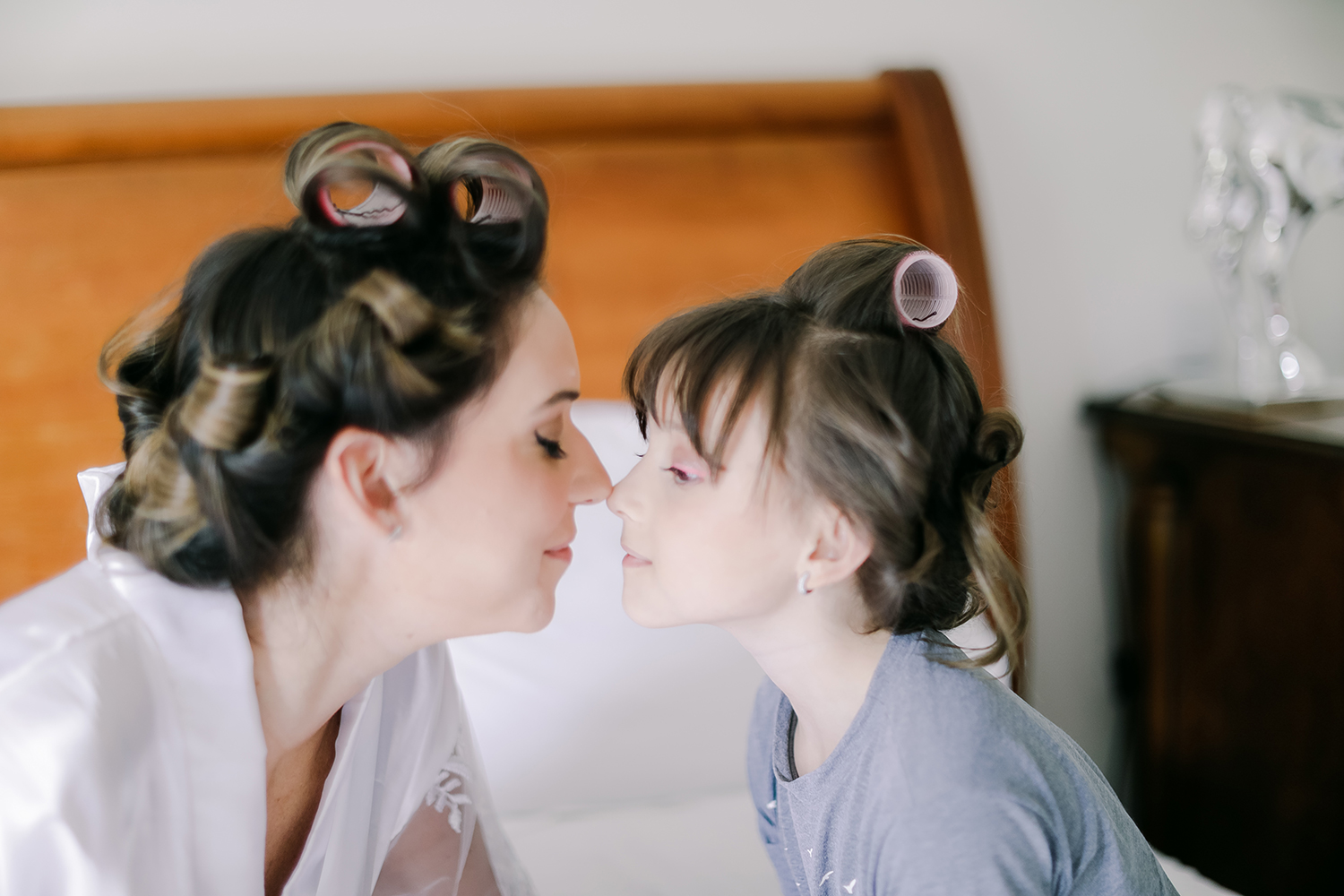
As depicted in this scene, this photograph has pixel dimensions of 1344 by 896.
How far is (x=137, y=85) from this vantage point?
1.46m

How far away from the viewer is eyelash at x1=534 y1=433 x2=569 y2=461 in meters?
0.92

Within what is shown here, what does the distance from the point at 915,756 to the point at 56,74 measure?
4.93 feet

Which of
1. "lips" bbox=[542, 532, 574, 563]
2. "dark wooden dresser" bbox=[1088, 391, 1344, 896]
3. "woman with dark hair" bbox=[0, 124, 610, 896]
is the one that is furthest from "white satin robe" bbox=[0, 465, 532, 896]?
"dark wooden dresser" bbox=[1088, 391, 1344, 896]

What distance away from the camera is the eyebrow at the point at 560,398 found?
90 centimetres

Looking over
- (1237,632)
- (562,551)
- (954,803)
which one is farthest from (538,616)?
(1237,632)

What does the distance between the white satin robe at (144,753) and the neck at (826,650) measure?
1.49ft

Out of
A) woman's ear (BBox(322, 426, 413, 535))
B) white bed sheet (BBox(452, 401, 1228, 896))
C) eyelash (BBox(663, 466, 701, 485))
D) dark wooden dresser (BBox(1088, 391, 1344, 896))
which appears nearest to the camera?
woman's ear (BBox(322, 426, 413, 535))

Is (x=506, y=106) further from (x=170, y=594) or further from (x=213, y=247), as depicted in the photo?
(x=170, y=594)

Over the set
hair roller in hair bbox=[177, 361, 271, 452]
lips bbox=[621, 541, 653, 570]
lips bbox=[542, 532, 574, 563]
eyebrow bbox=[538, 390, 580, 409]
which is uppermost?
hair roller in hair bbox=[177, 361, 271, 452]

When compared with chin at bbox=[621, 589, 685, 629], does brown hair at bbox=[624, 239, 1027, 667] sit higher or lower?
higher

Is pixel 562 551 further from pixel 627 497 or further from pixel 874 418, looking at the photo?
pixel 874 418

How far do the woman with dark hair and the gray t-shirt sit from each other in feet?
1.12

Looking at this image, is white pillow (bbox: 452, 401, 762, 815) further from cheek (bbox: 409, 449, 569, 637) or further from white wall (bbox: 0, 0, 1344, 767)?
white wall (bbox: 0, 0, 1344, 767)

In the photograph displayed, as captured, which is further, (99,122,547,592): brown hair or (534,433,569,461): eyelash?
(534,433,569,461): eyelash
